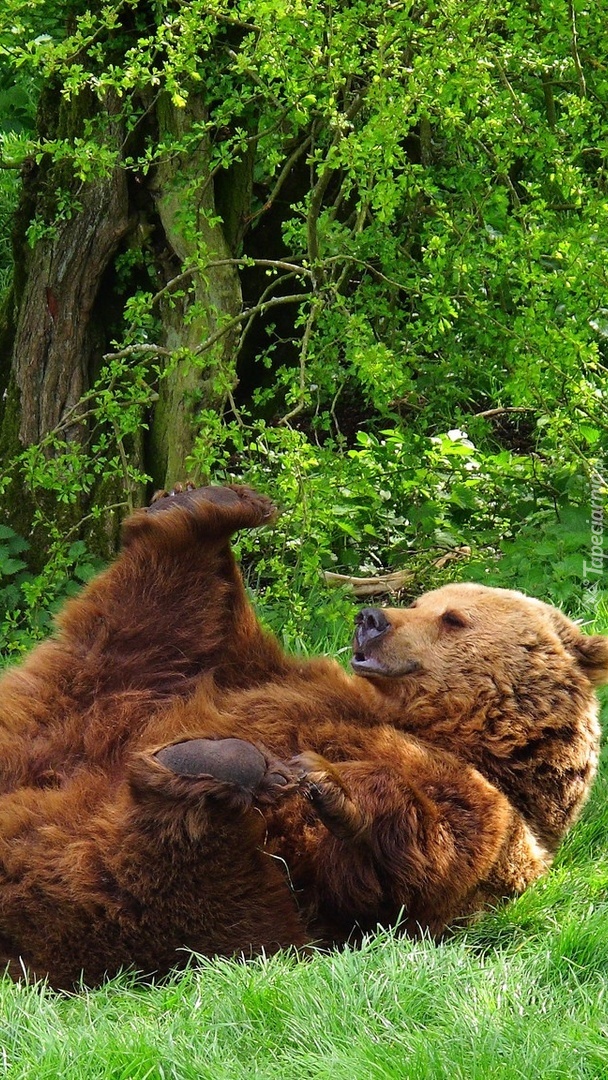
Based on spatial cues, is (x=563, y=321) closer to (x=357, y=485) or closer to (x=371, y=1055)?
(x=357, y=485)

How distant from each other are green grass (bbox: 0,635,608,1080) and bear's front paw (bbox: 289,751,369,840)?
0.31 meters

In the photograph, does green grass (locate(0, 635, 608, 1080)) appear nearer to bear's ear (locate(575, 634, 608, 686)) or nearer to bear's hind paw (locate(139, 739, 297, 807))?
bear's hind paw (locate(139, 739, 297, 807))

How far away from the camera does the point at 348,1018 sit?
2926 millimetres

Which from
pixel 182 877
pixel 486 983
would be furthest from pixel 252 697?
pixel 486 983

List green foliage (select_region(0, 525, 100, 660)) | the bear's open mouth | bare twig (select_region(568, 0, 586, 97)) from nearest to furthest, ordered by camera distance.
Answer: the bear's open mouth → bare twig (select_region(568, 0, 586, 97)) → green foliage (select_region(0, 525, 100, 660))

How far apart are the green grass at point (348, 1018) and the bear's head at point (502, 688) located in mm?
468

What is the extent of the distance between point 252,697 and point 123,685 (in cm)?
50

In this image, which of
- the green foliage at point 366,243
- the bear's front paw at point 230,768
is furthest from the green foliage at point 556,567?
Answer: the bear's front paw at point 230,768

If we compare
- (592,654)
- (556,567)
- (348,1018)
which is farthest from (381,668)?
(556,567)

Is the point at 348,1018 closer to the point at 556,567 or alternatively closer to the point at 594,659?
the point at 594,659

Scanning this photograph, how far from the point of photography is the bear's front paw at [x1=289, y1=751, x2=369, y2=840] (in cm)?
328

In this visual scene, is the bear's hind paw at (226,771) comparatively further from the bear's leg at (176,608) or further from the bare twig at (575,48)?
the bare twig at (575,48)

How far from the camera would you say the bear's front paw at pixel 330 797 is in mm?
3275

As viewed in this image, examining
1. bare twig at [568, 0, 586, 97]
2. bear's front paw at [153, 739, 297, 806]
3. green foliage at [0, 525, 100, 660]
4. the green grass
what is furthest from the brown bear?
bare twig at [568, 0, 586, 97]
